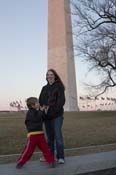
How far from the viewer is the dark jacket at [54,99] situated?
884cm

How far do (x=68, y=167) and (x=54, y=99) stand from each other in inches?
54.0

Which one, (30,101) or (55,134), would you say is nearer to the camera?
(30,101)

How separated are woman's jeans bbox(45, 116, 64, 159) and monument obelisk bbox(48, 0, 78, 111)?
1541 inches

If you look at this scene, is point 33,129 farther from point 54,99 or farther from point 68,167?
point 68,167

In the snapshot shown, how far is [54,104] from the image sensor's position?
29.0 ft

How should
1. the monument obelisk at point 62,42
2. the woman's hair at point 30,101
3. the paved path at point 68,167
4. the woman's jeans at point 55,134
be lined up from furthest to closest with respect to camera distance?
the monument obelisk at point 62,42 → the woman's jeans at point 55,134 → the woman's hair at point 30,101 → the paved path at point 68,167

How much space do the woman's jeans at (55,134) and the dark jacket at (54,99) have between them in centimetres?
13

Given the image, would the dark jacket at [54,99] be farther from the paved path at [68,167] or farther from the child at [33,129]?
the paved path at [68,167]

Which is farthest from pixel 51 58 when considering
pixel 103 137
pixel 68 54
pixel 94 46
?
pixel 103 137

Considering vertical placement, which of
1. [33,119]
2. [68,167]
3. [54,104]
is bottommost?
[68,167]

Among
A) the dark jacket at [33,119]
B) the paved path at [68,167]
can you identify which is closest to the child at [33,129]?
the dark jacket at [33,119]

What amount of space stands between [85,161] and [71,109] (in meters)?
42.1

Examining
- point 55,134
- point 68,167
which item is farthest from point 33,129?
point 68,167

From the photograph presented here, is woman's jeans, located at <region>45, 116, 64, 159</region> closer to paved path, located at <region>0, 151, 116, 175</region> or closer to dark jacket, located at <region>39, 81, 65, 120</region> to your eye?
dark jacket, located at <region>39, 81, 65, 120</region>
